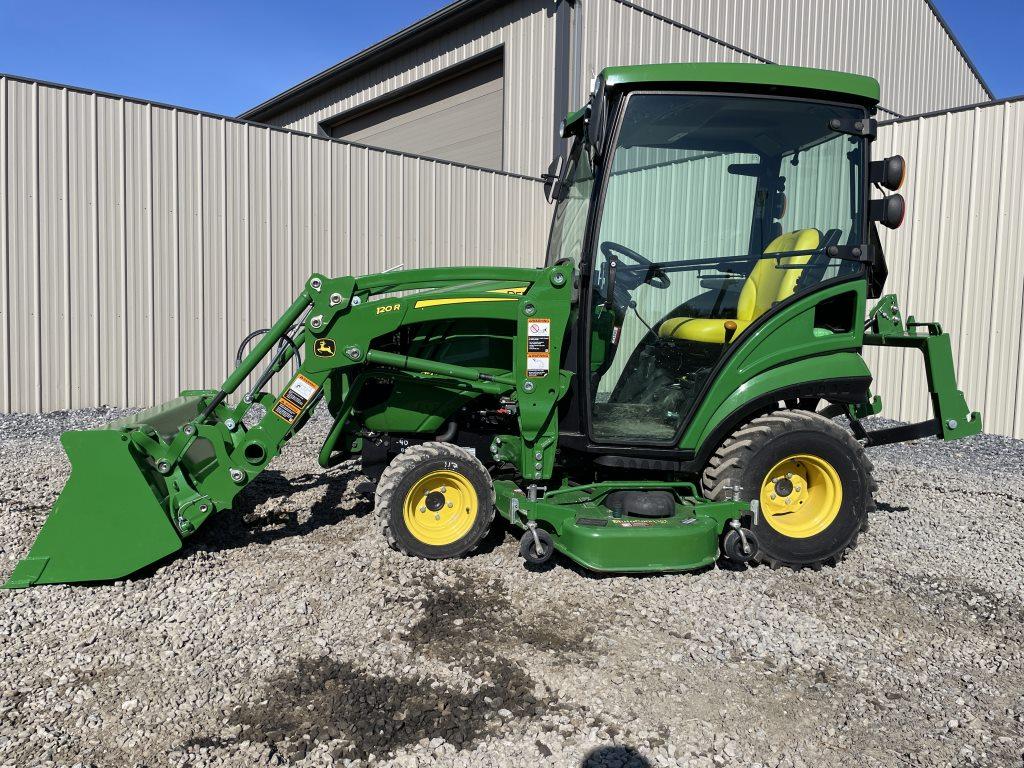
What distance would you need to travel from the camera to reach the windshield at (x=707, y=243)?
3.97 metres

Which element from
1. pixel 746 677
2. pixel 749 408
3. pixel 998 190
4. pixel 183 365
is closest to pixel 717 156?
pixel 749 408

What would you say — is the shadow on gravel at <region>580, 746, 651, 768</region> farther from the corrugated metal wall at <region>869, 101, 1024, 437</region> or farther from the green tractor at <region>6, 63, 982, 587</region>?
the corrugated metal wall at <region>869, 101, 1024, 437</region>

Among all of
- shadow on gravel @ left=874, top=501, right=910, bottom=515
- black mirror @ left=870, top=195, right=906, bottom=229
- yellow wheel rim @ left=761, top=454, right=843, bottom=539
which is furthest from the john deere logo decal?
shadow on gravel @ left=874, top=501, right=910, bottom=515

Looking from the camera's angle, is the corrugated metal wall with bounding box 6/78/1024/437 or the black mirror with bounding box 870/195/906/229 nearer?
the black mirror with bounding box 870/195/906/229

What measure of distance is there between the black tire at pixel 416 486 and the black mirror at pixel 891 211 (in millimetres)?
2498

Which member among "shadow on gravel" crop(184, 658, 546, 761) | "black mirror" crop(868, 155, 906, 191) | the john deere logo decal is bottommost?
"shadow on gravel" crop(184, 658, 546, 761)

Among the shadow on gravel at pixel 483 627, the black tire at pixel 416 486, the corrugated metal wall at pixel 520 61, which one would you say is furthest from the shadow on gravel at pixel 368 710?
the corrugated metal wall at pixel 520 61

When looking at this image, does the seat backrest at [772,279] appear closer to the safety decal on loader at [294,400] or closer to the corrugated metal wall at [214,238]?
the safety decal on loader at [294,400]

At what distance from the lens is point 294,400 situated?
12.8ft

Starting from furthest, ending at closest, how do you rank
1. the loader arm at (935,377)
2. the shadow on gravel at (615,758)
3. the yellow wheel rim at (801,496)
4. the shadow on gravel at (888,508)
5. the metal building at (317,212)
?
the metal building at (317,212) → the shadow on gravel at (888,508) → the loader arm at (935,377) → the yellow wheel rim at (801,496) → the shadow on gravel at (615,758)

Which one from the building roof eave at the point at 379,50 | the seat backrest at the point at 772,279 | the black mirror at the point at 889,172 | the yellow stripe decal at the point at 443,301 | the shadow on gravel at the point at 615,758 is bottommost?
the shadow on gravel at the point at 615,758

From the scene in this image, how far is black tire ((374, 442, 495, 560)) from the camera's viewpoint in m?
3.90

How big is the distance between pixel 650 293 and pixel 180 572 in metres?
2.76

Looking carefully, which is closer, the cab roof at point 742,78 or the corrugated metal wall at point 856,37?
the cab roof at point 742,78
